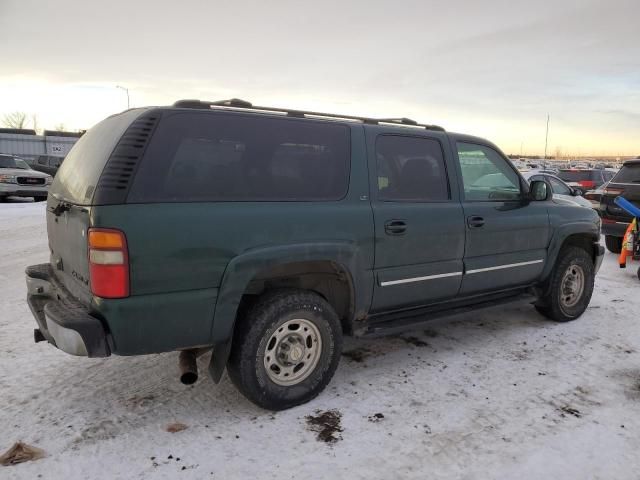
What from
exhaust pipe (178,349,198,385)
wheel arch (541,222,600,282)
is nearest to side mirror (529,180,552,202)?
wheel arch (541,222,600,282)

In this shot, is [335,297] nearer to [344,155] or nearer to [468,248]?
[344,155]

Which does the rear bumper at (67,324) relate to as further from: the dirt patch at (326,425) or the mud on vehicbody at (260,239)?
the dirt patch at (326,425)

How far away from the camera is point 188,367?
3.14 meters

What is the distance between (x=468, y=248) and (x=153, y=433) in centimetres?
273

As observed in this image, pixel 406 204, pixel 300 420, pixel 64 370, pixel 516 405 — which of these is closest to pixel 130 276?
pixel 300 420

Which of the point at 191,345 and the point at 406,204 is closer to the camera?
the point at 191,345

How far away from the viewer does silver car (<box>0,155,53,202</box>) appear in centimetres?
1620

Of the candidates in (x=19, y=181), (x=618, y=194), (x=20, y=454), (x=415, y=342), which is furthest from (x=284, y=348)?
(x=19, y=181)

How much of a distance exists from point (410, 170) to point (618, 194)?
6.35m

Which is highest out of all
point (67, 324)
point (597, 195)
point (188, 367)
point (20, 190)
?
point (597, 195)

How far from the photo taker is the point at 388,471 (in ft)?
8.63

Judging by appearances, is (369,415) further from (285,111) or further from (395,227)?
(285,111)

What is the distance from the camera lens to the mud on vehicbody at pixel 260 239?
269 centimetres

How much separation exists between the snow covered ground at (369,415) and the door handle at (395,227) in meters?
1.11
